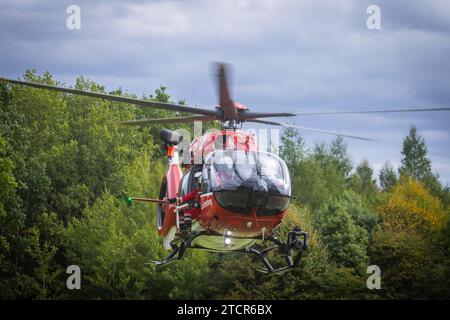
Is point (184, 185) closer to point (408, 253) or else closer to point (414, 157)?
point (408, 253)

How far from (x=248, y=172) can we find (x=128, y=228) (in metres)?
38.7

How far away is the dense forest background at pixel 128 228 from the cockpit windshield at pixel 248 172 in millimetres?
30818

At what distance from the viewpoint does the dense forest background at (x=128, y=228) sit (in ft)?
185

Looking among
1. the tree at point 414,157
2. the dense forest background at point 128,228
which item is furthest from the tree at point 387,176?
the dense forest background at point 128,228

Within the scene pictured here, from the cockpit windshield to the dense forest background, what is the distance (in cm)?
3082

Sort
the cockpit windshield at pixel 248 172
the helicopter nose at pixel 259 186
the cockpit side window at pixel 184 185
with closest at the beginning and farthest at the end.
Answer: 1. the helicopter nose at pixel 259 186
2. the cockpit windshield at pixel 248 172
3. the cockpit side window at pixel 184 185

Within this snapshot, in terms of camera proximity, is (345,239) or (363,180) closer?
(345,239)

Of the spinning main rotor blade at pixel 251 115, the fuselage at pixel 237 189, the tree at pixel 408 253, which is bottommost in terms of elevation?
the tree at pixel 408 253

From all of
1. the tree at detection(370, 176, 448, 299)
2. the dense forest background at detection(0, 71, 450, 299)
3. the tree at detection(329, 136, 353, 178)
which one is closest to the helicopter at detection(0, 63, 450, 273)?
the dense forest background at detection(0, 71, 450, 299)

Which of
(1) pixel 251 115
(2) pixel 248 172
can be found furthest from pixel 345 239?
(2) pixel 248 172

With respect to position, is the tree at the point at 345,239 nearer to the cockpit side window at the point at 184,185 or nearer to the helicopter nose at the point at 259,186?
the cockpit side window at the point at 184,185

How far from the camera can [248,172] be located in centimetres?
2309
